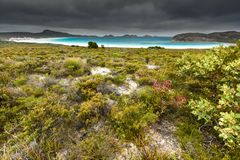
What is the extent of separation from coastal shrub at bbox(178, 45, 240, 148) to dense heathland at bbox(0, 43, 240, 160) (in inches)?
1.1

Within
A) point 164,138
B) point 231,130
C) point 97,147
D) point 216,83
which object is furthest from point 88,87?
point 231,130

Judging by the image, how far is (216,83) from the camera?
754 centimetres

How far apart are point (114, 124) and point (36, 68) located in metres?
8.28

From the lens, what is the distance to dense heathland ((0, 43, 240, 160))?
4727 mm

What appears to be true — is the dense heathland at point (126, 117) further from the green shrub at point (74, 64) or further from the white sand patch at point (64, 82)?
the green shrub at point (74, 64)

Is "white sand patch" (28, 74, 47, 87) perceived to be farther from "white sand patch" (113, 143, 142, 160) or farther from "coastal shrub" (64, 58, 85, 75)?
"white sand patch" (113, 143, 142, 160)

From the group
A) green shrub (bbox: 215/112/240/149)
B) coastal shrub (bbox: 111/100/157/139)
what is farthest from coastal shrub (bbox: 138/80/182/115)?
green shrub (bbox: 215/112/240/149)

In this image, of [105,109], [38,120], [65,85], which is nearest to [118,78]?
[65,85]

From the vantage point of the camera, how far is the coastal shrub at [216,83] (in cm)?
527

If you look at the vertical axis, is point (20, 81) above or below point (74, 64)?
below

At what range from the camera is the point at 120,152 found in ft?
15.8

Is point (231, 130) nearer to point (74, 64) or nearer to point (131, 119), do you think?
point (131, 119)

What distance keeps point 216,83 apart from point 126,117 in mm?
4056

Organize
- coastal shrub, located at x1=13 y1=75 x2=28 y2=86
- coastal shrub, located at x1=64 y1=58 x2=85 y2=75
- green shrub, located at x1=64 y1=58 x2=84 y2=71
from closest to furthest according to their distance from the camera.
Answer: coastal shrub, located at x1=13 y1=75 x2=28 y2=86 → coastal shrub, located at x1=64 y1=58 x2=85 y2=75 → green shrub, located at x1=64 y1=58 x2=84 y2=71
